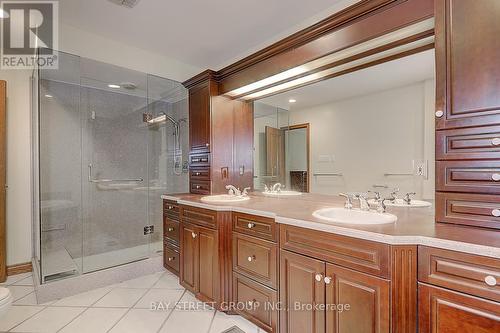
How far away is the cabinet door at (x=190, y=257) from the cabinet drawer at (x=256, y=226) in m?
0.49

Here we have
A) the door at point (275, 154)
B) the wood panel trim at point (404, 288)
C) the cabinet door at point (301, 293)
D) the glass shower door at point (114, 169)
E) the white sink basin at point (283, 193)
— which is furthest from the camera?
the glass shower door at point (114, 169)

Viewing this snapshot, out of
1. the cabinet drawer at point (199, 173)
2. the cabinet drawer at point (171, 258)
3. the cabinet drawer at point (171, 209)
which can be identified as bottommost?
the cabinet drawer at point (171, 258)

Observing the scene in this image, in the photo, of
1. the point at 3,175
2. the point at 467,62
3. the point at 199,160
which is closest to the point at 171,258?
the point at 199,160

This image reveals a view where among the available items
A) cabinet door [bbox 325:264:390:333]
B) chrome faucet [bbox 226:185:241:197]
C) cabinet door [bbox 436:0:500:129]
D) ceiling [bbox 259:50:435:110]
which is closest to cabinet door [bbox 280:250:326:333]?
cabinet door [bbox 325:264:390:333]

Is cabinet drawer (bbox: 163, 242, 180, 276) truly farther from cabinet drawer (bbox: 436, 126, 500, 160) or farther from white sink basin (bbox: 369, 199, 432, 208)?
cabinet drawer (bbox: 436, 126, 500, 160)

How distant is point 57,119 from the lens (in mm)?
2854

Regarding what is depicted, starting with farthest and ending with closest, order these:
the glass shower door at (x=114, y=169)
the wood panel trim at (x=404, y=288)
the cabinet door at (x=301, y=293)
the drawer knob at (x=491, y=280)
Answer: the glass shower door at (x=114, y=169) → the cabinet door at (x=301, y=293) → the wood panel trim at (x=404, y=288) → the drawer knob at (x=491, y=280)

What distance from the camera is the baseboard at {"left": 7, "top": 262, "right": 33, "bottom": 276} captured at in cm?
263

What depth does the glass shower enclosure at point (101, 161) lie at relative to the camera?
2.64 m

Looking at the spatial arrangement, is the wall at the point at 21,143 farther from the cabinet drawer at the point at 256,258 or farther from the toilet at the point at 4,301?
the cabinet drawer at the point at 256,258

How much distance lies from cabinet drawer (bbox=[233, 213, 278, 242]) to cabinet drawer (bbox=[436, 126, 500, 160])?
103cm

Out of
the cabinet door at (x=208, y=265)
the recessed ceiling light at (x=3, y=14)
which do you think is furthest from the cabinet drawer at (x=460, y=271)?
the recessed ceiling light at (x=3, y=14)

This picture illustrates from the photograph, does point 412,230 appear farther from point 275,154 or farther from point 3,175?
point 3,175

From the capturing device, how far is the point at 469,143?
1.17m
